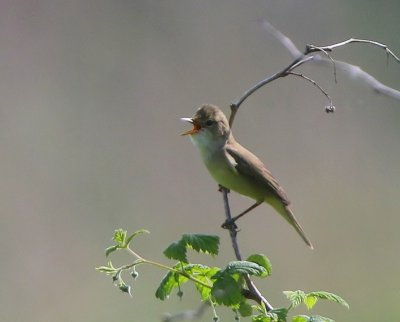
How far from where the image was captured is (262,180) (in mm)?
2701

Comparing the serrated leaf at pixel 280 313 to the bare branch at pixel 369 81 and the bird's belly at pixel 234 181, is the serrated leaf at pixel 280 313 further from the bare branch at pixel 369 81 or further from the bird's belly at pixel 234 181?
the bird's belly at pixel 234 181

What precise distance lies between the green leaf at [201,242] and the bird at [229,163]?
Result: 0.95m

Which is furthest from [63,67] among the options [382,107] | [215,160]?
[215,160]

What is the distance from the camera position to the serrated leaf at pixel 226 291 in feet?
5.01

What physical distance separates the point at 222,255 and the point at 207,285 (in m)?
3.18

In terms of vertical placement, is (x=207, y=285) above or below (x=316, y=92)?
below

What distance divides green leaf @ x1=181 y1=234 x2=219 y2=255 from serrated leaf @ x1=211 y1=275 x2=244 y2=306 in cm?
12

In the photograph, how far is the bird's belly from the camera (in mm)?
2672

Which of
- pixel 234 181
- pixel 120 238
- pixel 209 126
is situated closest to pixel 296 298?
pixel 120 238

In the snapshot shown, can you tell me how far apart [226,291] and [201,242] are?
0.52 ft

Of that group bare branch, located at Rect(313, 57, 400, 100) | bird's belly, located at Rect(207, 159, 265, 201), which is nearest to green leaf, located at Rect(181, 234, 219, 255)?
bare branch, located at Rect(313, 57, 400, 100)

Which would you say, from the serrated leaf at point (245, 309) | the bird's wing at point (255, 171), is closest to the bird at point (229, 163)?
the bird's wing at point (255, 171)

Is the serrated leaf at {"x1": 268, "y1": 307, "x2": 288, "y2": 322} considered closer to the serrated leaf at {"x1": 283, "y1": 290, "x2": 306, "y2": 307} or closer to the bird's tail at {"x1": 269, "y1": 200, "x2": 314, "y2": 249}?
the serrated leaf at {"x1": 283, "y1": 290, "x2": 306, "y2": 307}

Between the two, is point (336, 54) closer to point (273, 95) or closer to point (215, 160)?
point (273, 95)
